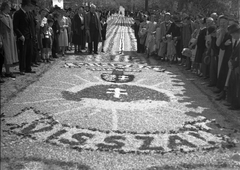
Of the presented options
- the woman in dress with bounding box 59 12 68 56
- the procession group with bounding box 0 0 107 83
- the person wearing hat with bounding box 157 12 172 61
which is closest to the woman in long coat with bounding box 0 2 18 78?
the procession group with bounding box 0 0 107 83

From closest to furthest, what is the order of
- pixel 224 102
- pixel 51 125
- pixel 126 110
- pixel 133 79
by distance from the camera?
1. pixel 51 125
2. pixel 126 110
3. pixel 224 102
4. pixel 133 79

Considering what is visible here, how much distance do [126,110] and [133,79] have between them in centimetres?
309

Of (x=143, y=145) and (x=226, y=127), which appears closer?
(x=143, y=145)

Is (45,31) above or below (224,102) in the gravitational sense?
above

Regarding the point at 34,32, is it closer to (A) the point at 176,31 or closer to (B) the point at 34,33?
(B) the point at 34,33

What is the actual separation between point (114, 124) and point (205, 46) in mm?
5198

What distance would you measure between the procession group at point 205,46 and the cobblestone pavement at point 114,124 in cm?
46

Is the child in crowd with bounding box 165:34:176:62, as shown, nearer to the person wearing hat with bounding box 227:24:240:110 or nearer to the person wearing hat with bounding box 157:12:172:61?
the person wearing hat with bounding box 157:12:172:61

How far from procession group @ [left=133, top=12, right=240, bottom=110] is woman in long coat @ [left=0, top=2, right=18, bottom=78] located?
212 inches

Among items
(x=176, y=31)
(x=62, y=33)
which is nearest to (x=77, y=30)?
(x=62, y=33)

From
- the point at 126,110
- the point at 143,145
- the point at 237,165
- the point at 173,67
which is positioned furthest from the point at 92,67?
the point at 237,165

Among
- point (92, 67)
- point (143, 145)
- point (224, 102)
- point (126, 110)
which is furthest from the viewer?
point (92, 67)

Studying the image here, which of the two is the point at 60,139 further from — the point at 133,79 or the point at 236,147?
the point at 133,79

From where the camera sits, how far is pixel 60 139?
504 centimetres
